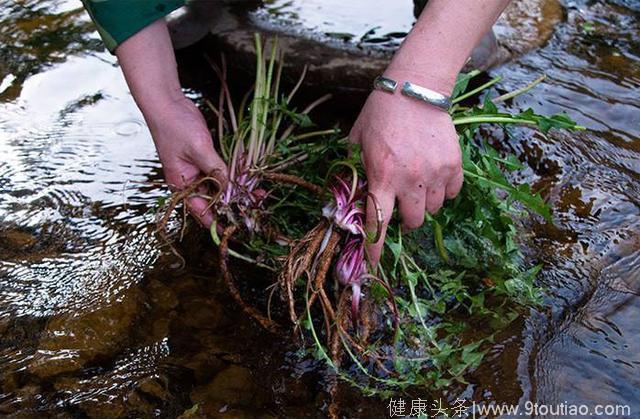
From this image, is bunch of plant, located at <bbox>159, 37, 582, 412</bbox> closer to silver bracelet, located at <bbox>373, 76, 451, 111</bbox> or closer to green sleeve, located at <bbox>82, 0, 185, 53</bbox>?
silver bracelet, located at <bbox>373, 76, 451, 111</bbox>

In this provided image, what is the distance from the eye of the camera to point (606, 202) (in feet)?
7.70

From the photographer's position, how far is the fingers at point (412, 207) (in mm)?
1572

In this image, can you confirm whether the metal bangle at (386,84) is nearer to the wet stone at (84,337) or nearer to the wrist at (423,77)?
the wrist at (423,77)

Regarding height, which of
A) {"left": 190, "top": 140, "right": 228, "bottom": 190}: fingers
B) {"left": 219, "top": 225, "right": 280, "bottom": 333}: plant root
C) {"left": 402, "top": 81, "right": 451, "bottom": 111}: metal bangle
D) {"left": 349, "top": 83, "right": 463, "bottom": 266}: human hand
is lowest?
{"left": 219, "top": 225, "right": 280, "bottom": 333}: plant root

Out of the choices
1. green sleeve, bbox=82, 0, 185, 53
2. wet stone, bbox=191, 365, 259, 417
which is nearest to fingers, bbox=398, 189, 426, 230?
wet stone, bbox=191, 365, 259, 417

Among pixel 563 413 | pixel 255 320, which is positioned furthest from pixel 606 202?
pixel 255 320

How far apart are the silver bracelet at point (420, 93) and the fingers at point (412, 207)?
191 millimetres

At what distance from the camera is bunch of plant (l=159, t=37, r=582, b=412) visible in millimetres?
1723

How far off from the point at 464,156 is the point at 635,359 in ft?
Answer: 2.21

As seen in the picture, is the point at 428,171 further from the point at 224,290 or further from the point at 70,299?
the point at 70,299

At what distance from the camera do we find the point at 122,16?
72.0 inches

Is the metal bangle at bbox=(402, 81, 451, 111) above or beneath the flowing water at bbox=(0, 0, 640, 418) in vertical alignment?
above

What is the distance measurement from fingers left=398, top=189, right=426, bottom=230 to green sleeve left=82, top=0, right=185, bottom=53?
83 centimetres

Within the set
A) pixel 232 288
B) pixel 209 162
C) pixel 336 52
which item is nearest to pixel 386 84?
pixel 209 162
